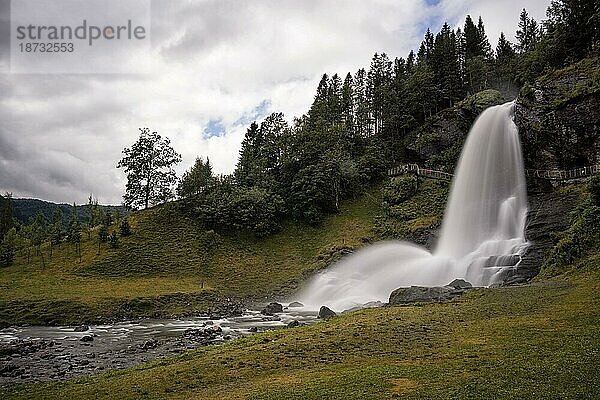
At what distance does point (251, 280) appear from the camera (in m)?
55.9

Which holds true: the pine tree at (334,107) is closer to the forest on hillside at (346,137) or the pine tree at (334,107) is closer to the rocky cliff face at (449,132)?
the forest on hillside at (346,137)

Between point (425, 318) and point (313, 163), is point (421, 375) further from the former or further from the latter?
point (313, 163)

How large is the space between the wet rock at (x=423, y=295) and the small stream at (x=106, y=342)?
286 inches

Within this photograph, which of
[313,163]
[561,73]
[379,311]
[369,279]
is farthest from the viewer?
[313,163]

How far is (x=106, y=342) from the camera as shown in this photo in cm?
2844

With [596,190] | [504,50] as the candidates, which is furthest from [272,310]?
[504,50]

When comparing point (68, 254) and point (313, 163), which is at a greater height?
point (313, 163)

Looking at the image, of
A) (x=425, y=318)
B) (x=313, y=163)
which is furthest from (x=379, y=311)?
(x=313, y=163)

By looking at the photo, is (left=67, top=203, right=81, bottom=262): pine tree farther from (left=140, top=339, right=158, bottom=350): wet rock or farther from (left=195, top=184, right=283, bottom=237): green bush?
(left=140, top=339, right=158, bottom=350): wet rock

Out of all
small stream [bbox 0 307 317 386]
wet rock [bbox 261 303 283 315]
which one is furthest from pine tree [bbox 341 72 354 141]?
small stream [bbox 0 307 317 386]

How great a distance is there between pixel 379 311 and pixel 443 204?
128ft

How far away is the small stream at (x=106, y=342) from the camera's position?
69.7 ft

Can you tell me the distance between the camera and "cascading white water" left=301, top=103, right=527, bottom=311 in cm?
3912

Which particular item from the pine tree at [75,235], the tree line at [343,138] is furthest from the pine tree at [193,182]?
the pine tree at [75,235]
